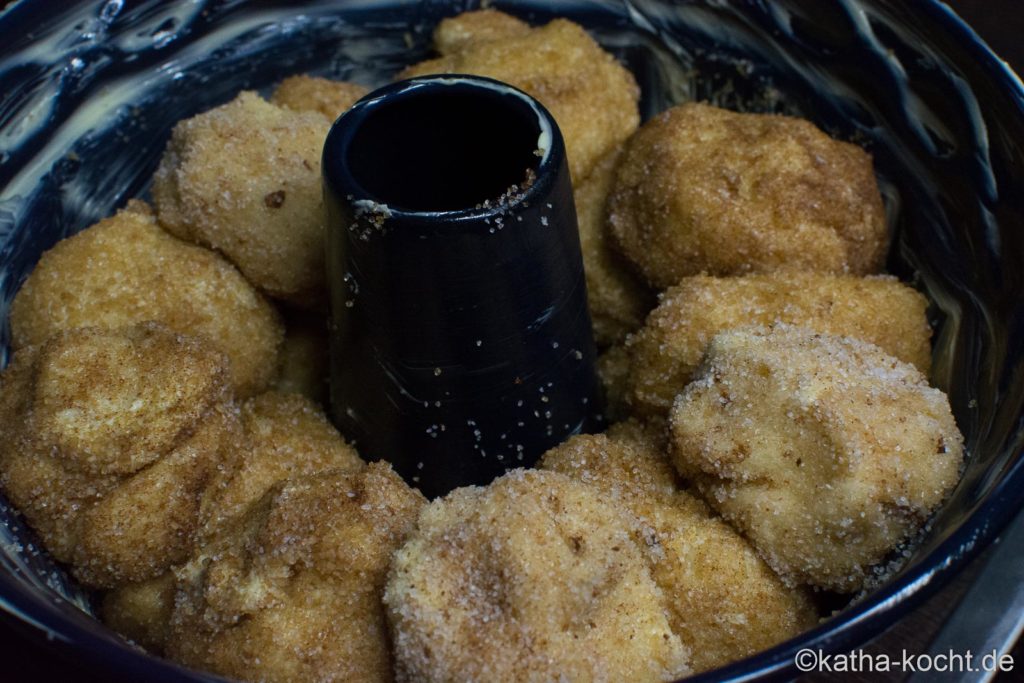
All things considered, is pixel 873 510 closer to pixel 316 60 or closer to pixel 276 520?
pixel 276 520

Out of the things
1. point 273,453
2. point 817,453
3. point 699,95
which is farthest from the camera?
point 699,95

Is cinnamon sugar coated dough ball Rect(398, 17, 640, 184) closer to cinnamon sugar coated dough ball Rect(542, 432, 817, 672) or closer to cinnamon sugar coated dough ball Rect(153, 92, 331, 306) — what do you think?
cinnamon sugar coated dough ball Rect(153, 92, 331, 306)

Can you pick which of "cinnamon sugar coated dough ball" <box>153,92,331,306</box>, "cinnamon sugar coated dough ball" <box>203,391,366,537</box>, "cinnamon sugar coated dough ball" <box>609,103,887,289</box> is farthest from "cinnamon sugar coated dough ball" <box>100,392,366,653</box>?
"cinnamon sugar coated dough ball" <box>609,103,887,289</box>

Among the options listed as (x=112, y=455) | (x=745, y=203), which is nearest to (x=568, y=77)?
(x=745, y=203)

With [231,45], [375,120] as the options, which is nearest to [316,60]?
[231,45]

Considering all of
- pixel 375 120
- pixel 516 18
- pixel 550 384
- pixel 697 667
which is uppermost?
pixel 375 120

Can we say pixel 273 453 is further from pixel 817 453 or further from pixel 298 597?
pixel 817 453
